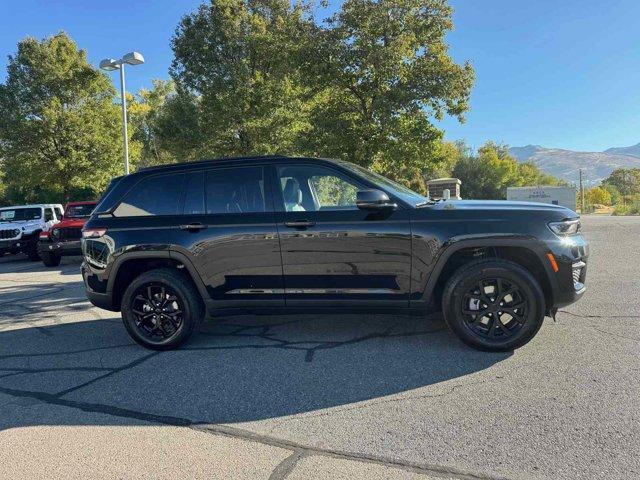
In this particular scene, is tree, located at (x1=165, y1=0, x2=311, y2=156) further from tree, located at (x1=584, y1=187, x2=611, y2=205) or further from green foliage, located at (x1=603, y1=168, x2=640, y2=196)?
green foliage, located at (x1=603, y1=168, x2=640, y2=196)

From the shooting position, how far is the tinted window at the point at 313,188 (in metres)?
4.61

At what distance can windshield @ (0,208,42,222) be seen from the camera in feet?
53.1

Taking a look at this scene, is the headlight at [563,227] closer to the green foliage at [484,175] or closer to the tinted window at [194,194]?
the tinted window at [194,194]

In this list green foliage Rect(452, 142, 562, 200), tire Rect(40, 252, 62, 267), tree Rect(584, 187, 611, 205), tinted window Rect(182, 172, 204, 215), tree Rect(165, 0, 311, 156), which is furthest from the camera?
tree Rect(584, 187, 611, 205)

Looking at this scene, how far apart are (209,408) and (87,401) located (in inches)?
41.3

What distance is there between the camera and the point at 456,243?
167 inches

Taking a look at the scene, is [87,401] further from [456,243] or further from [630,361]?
[630,361]

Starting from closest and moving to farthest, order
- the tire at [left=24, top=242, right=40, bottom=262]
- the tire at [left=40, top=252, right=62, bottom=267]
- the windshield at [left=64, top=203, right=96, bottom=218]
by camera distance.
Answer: the tire at [left=40, top=252, right=62, bottom=267] < the windshield at [left=64, top=203, right=96, bottom=218] < the tire at [left=24, top=242, right=40, bottom=262]

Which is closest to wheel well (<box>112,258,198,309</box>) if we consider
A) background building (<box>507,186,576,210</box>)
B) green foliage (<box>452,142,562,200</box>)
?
background building (<box>507,186,576,210</box>)

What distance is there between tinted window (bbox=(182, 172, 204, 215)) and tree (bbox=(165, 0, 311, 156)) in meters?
13.5

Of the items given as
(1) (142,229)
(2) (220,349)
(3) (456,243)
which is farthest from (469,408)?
(1) (142,229)

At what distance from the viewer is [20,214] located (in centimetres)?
1630

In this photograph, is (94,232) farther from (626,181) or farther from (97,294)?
(626,181)

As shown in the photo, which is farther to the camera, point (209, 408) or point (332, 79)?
point (332, 79)
